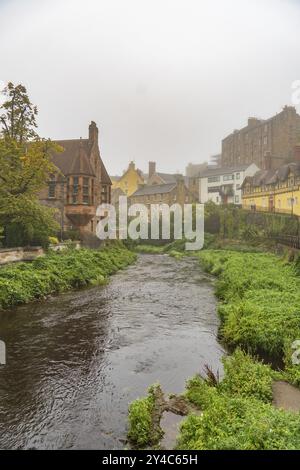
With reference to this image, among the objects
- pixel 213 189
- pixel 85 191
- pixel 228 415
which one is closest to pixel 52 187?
pixel 85 191

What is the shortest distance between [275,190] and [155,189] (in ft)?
97.4

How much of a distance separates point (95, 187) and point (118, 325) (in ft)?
85.7

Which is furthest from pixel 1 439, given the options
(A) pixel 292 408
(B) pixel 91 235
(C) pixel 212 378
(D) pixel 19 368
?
(B) pixel 91 235

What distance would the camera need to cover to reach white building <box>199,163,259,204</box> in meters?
69.6

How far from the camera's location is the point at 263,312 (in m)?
12.3

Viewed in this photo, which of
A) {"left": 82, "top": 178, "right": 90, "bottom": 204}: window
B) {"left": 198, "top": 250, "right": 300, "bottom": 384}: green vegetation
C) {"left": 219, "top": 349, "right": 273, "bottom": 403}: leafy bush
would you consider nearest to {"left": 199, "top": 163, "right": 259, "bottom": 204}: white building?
{"left": 82, "top": 178, "right": 90, "bottom": 204}: window

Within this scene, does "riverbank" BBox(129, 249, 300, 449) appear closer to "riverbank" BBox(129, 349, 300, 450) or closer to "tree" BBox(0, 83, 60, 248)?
"riverbank" BBox(129, 349, 300, 450)

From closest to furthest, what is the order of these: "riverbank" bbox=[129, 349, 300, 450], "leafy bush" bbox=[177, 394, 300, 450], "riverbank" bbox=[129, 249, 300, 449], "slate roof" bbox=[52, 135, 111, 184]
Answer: "leafy bush" bbox=[177, 394, 300, 450] < "riverbank" bbox=[129, 349, 300, 450] < "riverbank" bbox=[129, 249, 300, 449] < "slate roof" bbox=[52, 135, 111, 184]

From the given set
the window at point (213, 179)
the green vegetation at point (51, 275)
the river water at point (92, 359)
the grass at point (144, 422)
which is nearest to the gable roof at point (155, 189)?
the window at point (213, 179)

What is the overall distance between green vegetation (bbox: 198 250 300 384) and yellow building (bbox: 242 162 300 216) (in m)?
28.4

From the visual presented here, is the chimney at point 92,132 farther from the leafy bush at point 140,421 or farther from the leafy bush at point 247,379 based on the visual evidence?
the leafy bush at point 140,421

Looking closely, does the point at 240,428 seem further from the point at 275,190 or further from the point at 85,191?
the point at 275,190

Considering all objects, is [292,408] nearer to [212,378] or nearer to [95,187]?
[212,378]
